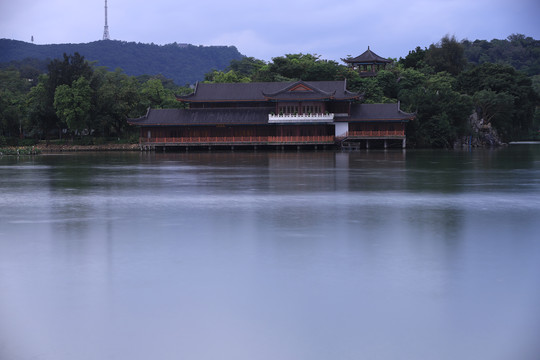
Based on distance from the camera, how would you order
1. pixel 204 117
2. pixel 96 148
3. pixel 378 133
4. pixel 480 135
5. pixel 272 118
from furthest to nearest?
pixel 480 135, pixel 96 148, pixel 204 117, pixel 272 118, pixel 378 133

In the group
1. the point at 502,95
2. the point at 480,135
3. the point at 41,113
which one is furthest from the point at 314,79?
the point at 41,113

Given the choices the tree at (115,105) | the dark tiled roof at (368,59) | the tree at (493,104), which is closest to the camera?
the tree at (493,104)

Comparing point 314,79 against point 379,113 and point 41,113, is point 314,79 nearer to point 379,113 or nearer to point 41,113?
point 379,113

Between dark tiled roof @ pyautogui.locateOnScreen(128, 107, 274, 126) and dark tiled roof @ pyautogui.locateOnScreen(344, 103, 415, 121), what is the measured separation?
869cm

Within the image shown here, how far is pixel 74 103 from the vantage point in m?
61.2

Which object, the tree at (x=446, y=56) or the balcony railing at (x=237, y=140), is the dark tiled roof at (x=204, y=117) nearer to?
the balcony railing at (x=237, y=140)

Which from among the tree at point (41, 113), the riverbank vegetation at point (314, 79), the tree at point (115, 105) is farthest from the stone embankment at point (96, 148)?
the tree at point (41, 113)

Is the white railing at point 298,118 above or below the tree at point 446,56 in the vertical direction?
below

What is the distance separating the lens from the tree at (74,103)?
61375 mm

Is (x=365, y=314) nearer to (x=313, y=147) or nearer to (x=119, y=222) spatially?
(x=119, y=222)

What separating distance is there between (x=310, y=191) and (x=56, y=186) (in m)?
9.74

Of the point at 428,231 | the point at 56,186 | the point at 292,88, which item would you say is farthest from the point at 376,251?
the point at 292,88

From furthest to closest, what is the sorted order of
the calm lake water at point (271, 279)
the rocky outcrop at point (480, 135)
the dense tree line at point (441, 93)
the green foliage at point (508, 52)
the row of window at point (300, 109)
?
the green foliage at point (508, 52), the rocky outcrop at point (480, 135), the dense tree line at point (441, 93), the row of window at point (300, 109), the calm lake water at point (271, 279)

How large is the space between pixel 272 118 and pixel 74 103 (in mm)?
22221
